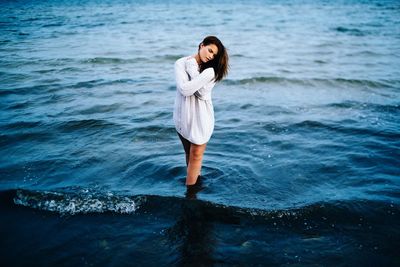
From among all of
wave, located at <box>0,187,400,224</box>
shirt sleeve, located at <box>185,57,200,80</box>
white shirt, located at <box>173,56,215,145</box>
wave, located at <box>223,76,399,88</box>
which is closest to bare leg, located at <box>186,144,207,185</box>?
white shirt, located at <box>173,56,215,145</box>

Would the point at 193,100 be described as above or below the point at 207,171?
above

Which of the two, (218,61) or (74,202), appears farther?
(74,202)

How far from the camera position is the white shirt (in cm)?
388

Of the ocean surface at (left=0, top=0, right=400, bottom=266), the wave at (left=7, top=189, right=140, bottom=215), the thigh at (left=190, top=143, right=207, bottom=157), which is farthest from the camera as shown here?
the wave at (left=7, top=189, right=140, bottom=215)

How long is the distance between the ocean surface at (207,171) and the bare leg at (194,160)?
28cm

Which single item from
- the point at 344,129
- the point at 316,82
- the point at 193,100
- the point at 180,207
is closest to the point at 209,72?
the point at 193,100

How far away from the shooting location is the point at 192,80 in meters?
3.87

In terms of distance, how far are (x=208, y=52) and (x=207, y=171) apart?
270 centimetres

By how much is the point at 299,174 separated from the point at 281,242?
1960 mm

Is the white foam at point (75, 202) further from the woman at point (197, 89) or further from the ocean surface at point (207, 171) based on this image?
the woman at point (197, 89)

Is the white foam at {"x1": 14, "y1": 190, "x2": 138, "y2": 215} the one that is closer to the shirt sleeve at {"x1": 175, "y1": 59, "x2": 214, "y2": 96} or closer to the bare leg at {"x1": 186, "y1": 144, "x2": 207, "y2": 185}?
the bare leg at {"x1": 186, "y1": 144, "x2": 207, "y2": 185}

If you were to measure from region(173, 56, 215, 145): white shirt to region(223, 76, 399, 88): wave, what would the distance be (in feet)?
26.5

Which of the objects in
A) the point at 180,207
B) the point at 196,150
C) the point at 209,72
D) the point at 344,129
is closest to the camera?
the point at 209,72

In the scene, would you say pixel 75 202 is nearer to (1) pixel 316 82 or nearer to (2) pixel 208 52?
(2) pixel 208 52
